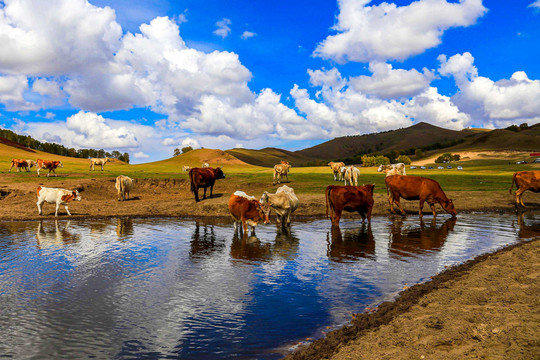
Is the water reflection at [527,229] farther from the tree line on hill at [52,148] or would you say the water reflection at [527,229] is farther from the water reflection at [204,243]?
the tree line on hill at [52,148]

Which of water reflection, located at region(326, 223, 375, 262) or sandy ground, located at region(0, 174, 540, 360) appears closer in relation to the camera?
sandy ground, located at region(0, 174, 540, 360)

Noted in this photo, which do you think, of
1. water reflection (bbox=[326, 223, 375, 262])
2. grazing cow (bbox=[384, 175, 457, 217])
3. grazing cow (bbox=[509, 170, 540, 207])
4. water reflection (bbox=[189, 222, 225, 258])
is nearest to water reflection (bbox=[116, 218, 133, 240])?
water reflection (bbox=[189, 222, 225, 258])

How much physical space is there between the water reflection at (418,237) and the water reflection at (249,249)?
4.46m

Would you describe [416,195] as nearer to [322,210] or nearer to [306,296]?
[322,210]

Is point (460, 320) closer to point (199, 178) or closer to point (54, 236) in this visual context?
point (54, 236)

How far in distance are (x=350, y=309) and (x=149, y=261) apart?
6988 mm

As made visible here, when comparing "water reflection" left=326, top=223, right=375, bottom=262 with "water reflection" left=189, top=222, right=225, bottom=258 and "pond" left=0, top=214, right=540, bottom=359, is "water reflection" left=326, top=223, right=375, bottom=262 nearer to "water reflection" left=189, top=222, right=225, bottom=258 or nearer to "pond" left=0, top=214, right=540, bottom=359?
"pond" left=0, top=214, right=540, bottom=359

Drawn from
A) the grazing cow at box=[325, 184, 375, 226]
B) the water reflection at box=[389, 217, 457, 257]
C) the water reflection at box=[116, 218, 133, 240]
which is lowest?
the water reflection at box=[389, 217, 457, 257]

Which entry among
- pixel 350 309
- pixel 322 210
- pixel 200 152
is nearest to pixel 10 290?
pixel 350 309

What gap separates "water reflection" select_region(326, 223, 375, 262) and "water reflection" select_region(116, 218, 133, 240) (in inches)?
357

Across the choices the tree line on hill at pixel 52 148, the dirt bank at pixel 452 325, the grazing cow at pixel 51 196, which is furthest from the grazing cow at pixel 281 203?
the tree line on hill at pixel 52 148

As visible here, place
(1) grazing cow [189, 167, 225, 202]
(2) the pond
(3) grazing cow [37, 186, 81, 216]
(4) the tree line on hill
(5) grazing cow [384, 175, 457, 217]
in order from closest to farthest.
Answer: (2) the pond → (5) grazing cow [384, 175, 457, 217] → (3) grazing cow [37, 186, 81, 216] → (1) grazing cow [189, 167, 225, 202] → (4) the tree line on hill

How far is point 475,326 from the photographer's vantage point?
5871 mm

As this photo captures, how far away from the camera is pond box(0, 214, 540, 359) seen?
636 centimetres
